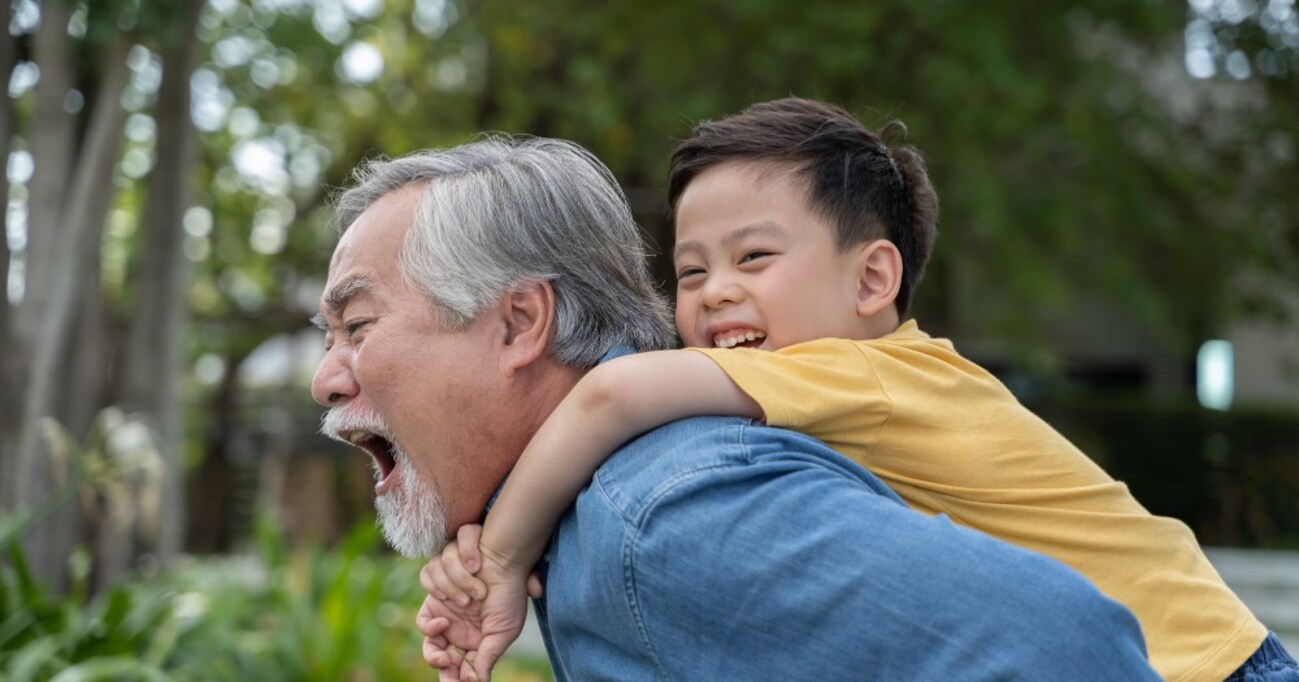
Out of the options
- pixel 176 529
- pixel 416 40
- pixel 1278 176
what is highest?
pixel 416 40

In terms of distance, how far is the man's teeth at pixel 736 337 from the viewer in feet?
7.39

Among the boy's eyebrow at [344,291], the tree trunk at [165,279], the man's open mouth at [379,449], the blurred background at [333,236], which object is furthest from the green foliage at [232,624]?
the boy's eyebrow at [344,291]

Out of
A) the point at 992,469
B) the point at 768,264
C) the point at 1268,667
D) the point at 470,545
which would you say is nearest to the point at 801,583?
the point at 992,469

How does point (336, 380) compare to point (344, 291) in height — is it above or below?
below

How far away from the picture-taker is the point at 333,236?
189 inches

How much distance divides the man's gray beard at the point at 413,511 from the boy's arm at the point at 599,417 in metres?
0.16

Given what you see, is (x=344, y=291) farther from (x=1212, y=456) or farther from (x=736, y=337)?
(x=1212, y=456)

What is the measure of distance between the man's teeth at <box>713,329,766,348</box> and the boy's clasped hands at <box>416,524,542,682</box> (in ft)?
Result: 1.56

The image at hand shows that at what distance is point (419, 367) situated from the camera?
197cm

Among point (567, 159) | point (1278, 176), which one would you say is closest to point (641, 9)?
point (1278, 176)

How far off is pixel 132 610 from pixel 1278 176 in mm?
11460

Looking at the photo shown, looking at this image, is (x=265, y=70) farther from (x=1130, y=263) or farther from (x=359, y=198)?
(x=359, y=198)

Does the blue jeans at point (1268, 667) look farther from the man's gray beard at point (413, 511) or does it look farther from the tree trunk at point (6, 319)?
the tree trunk at point (6, 319)

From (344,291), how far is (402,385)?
169 mm
